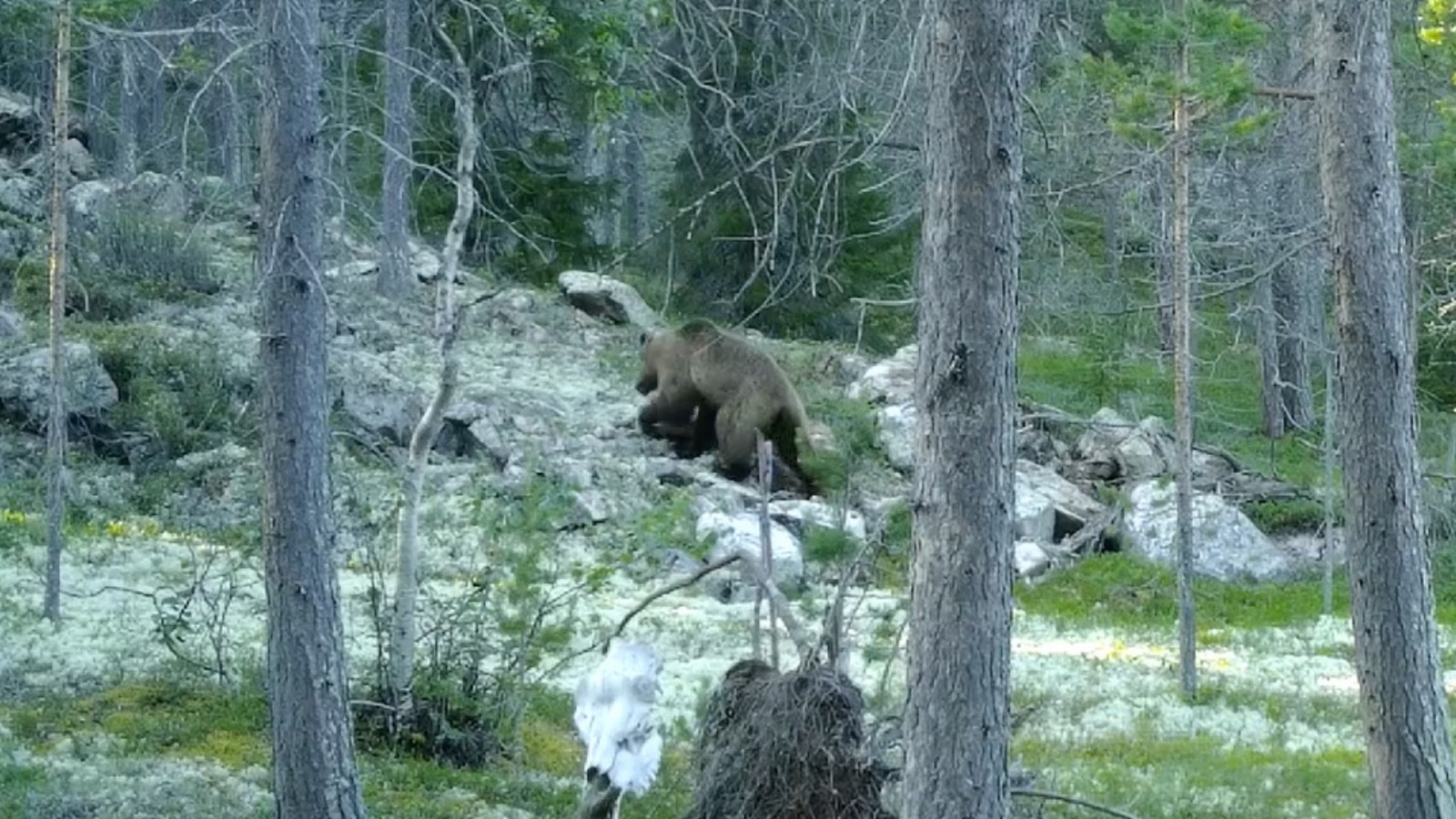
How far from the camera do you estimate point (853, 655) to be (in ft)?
53.4

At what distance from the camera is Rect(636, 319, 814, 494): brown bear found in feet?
75.0

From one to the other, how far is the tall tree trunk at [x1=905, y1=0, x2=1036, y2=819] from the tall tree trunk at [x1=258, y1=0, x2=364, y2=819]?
9.76 ft

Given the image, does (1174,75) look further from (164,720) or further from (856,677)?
(164,720)

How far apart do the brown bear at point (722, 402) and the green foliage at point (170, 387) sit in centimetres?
489

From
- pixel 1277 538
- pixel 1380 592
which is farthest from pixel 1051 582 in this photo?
pixel 1380 592

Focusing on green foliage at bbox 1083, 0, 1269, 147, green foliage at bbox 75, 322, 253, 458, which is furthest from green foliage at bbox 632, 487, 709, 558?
green foliage at bbox 75, 322, 253, 458

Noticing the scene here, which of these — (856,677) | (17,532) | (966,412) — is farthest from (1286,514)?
(966,412)

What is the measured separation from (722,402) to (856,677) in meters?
8.94

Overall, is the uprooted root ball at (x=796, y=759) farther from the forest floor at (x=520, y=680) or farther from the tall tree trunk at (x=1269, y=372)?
the tall tree trunk at (x=1269, y=372)

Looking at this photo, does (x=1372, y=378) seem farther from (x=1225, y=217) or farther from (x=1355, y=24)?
(x=1225, y=217)

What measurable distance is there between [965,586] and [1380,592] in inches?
164

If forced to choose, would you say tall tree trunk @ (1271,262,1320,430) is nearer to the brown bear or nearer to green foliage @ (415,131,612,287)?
the brown bear

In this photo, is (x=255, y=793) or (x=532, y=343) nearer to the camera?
(x=255, y=793)

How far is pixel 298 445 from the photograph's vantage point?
8.87m
